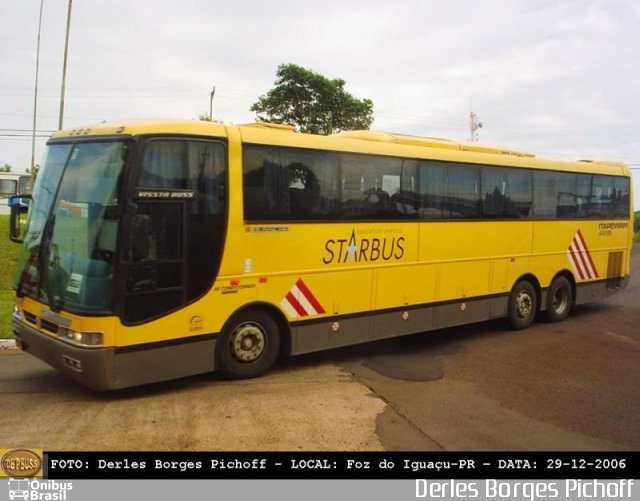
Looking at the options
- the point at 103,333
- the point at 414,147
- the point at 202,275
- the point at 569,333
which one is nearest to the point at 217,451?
the point at 103,333

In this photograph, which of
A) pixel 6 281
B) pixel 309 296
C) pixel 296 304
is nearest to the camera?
pixel 296 304

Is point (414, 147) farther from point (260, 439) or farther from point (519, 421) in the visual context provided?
point (260, 439)

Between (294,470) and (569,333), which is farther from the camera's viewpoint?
(569,333)

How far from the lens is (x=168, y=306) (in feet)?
20.0

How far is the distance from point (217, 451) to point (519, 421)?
9.56 ft

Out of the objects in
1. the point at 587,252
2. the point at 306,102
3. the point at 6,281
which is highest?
the point at 306,102

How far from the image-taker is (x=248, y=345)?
6.88 meters

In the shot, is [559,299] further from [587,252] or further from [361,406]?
[361,406]

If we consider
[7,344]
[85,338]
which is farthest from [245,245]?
[7,344]

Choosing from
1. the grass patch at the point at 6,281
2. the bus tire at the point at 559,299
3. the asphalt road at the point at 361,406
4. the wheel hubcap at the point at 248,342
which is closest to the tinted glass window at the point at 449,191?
the asphalt road at the point at 361,406

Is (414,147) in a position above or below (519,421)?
above

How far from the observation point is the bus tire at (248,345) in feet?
21.9
